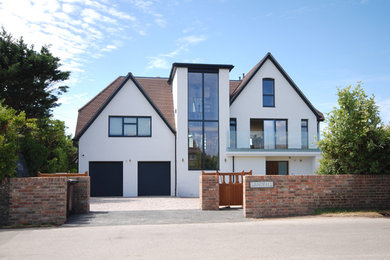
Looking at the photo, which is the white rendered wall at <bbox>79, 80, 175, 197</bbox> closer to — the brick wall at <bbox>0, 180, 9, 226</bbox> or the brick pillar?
the brick pillar

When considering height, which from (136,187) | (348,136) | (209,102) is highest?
(209,102)

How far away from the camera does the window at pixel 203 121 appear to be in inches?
909

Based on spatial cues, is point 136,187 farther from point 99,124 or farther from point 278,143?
point 278,143

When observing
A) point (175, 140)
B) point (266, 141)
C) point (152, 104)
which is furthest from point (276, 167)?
point (152, 104)

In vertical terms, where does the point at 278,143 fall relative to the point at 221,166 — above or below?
above

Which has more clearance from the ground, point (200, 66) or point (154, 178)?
point (200, 66)

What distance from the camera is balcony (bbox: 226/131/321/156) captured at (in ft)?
75.9

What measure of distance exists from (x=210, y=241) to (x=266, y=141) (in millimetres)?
15704

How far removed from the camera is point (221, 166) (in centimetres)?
2312

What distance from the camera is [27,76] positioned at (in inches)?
827

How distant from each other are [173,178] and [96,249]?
1578 cm

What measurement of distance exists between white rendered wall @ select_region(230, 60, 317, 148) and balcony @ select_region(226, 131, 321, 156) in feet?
2.56

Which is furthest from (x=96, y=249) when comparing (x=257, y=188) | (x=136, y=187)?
(x=136, y=187)

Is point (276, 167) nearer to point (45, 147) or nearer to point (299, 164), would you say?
point (299, 164)
